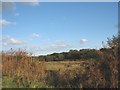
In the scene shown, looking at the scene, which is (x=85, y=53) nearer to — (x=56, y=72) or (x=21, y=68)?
(x=56, y=72)

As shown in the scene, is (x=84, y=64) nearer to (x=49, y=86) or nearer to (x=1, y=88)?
(x=49, y=86)

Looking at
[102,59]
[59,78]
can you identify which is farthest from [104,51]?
[59,78]

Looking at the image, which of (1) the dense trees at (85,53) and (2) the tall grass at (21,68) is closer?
(1) the dense trees at (85,53)

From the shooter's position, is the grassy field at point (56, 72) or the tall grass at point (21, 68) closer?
the grassy field at point (56, 72)

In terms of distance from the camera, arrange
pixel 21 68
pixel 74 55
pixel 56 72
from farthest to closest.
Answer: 1. pixel 21 68
2. pixel 74 55
3. pixel 56 72

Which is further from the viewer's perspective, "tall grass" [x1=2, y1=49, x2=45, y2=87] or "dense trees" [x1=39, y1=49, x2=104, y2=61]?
"tall grass" [x1=2, y1=49, x2=45, y2=87]

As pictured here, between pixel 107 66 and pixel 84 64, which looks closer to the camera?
pixel 107 66

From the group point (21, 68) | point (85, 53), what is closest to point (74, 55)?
point (85, 53)

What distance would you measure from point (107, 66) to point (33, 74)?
3940 millimetres

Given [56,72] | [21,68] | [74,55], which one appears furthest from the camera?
[21,68]

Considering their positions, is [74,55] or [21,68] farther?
[21,68]

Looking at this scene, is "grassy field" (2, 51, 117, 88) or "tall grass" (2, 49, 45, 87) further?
"tall grass" (2, 49, 45, 87)

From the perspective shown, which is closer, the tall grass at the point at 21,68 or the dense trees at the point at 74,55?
the dense trees at the point at 74,55

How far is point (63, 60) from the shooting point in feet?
42.3
